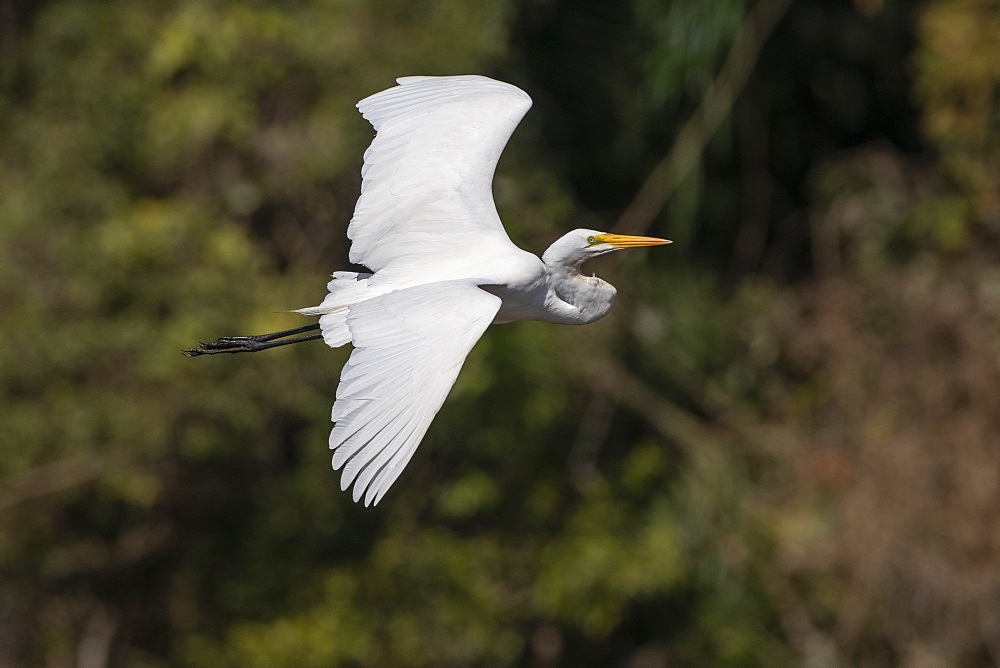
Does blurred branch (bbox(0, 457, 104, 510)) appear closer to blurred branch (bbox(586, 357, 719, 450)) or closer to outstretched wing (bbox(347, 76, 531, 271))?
blurred branch (bbox(586, 357, 719, 450))

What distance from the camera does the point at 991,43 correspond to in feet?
Answer: 23.0

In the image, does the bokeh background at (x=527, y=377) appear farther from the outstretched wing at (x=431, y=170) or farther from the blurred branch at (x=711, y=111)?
the outstretched wing at (x=431, y=170)

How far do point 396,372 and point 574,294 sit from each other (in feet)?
2.99

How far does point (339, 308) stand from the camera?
11.3ft

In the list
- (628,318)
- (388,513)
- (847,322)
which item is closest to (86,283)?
(388,513)

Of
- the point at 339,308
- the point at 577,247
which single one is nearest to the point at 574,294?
the point at 577,247

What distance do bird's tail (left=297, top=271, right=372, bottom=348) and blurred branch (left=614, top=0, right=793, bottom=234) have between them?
3.67 meters

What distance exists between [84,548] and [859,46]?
533 centimetres

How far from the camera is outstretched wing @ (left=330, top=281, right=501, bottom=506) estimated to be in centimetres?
281

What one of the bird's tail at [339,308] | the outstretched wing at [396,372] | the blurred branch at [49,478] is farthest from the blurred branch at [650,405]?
the outstretched wing at [396,372]

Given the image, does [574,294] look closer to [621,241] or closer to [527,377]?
[621,241]

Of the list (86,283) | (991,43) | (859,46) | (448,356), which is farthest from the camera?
(859,46)

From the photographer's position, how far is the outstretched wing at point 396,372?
2.81 metres

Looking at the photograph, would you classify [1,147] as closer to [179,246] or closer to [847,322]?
[179,246]
